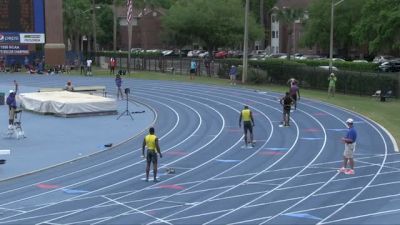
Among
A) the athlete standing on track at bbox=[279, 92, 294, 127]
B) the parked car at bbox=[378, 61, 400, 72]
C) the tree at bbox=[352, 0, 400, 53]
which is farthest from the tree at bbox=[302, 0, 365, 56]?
the athlete standing on track at bbox=[279, 92, 294, 127]

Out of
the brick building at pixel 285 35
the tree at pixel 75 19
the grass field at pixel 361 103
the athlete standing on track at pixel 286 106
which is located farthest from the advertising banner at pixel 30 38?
the brick building at pixel 285 35

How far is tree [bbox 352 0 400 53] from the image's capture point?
61.3 metres

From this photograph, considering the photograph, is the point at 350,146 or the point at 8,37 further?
the point at 8,37

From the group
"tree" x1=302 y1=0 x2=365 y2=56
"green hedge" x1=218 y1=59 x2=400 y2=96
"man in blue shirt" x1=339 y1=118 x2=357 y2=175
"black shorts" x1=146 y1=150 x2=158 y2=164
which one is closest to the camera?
"black shorts" x1=146 y1=150 x2=158 y2=164

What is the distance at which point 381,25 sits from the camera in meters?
62.8

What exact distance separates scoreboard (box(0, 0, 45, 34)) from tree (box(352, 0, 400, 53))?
32.2 metres

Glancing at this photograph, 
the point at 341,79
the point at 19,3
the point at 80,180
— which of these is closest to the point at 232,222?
the point at 80,180

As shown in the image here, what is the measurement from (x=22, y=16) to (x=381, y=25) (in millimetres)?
33904

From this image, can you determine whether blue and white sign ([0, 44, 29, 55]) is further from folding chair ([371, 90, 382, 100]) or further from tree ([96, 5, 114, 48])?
tree ([96, 5, 114, 48])

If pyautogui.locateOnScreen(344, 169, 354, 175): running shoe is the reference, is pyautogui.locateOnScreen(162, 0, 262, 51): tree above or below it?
above

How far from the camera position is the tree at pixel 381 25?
61.3 metres

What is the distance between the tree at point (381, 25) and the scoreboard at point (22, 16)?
3222 centimetres

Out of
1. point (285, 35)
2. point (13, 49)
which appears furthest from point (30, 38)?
point (285, 35)

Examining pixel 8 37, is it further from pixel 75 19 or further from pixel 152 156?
pixel 152 156
